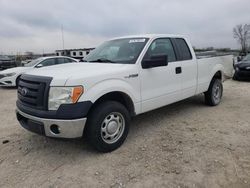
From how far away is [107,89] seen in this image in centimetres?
356

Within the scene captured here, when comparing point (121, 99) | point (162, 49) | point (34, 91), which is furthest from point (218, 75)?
point (34, 91)

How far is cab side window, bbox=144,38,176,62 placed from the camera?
444cm

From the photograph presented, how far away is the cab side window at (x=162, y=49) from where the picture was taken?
444cm

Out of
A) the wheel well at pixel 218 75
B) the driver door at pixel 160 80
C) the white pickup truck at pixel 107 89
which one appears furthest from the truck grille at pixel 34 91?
the wheel well at pixel 218 75

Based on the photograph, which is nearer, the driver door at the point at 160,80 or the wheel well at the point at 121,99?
the wheel well at the point at 121,99

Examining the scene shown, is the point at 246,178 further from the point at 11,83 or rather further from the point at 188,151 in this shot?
the point at 11,83

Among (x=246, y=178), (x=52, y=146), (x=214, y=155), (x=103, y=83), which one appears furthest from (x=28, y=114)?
(x=246, y=178)

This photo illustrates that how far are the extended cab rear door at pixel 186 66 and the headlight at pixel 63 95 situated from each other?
2612 mm

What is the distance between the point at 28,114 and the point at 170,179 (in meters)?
2.18

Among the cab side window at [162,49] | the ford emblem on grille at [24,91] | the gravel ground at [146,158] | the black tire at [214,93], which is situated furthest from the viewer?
the black tire at [214,93]

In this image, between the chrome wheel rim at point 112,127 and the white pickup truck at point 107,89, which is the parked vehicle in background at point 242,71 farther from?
the chrome wheel rim at point 112,127

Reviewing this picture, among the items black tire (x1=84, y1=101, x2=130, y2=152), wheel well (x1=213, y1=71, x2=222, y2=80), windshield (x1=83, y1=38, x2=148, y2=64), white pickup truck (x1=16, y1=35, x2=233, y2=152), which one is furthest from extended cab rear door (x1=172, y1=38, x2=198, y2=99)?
black tire (x1=84, y1=101, x2=130, y2=152)

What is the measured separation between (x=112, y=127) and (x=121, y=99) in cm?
54

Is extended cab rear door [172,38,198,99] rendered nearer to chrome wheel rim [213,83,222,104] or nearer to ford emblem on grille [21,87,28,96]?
chrome wheel rim [213,83,222,104]
